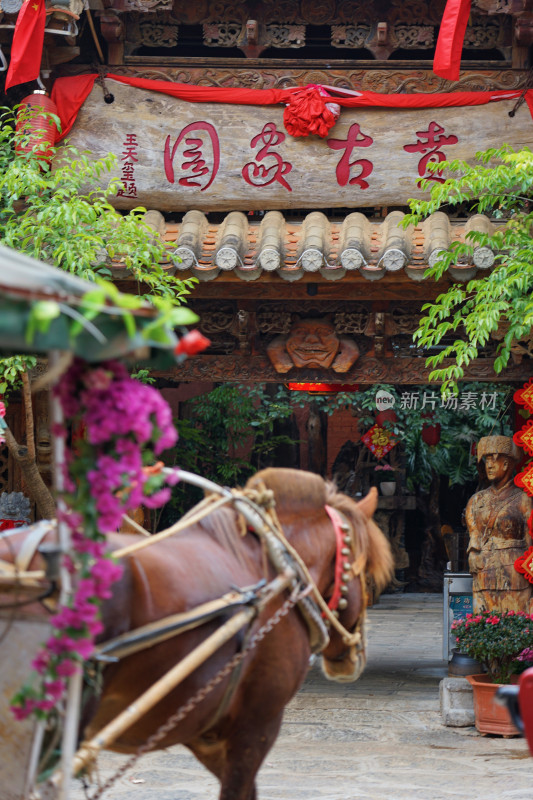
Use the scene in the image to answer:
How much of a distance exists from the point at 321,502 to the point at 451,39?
422 centimetres

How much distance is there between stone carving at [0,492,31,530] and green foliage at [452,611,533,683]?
4147 mm

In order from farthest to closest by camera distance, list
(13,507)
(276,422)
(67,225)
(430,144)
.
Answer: (276,422), (13,507), (430,144), (67,225)

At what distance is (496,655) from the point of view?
299 inches

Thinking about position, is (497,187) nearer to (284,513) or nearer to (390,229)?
(390,229)

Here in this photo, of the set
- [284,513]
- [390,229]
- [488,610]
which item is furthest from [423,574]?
[284,513]

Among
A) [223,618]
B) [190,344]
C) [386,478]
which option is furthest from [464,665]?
[386,478]

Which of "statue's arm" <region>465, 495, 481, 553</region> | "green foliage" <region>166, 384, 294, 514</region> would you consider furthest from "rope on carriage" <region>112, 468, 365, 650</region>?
"green foliage" <region>166, 384, 294, 514</region>

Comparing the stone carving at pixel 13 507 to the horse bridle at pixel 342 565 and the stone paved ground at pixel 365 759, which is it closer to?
the stone paved ground at pixel 365 759

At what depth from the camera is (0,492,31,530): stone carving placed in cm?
876

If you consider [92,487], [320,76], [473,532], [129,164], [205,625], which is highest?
[320,76]

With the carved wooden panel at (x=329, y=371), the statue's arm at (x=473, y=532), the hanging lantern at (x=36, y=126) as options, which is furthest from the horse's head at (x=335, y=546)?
the statue's arm at (x=473, y=532)

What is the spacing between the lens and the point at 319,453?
19484 mm

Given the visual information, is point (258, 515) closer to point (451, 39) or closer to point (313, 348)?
point (451, 39)

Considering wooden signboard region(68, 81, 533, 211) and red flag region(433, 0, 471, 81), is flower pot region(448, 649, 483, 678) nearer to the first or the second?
wooden signboard region(68, 81, 533, 211)
